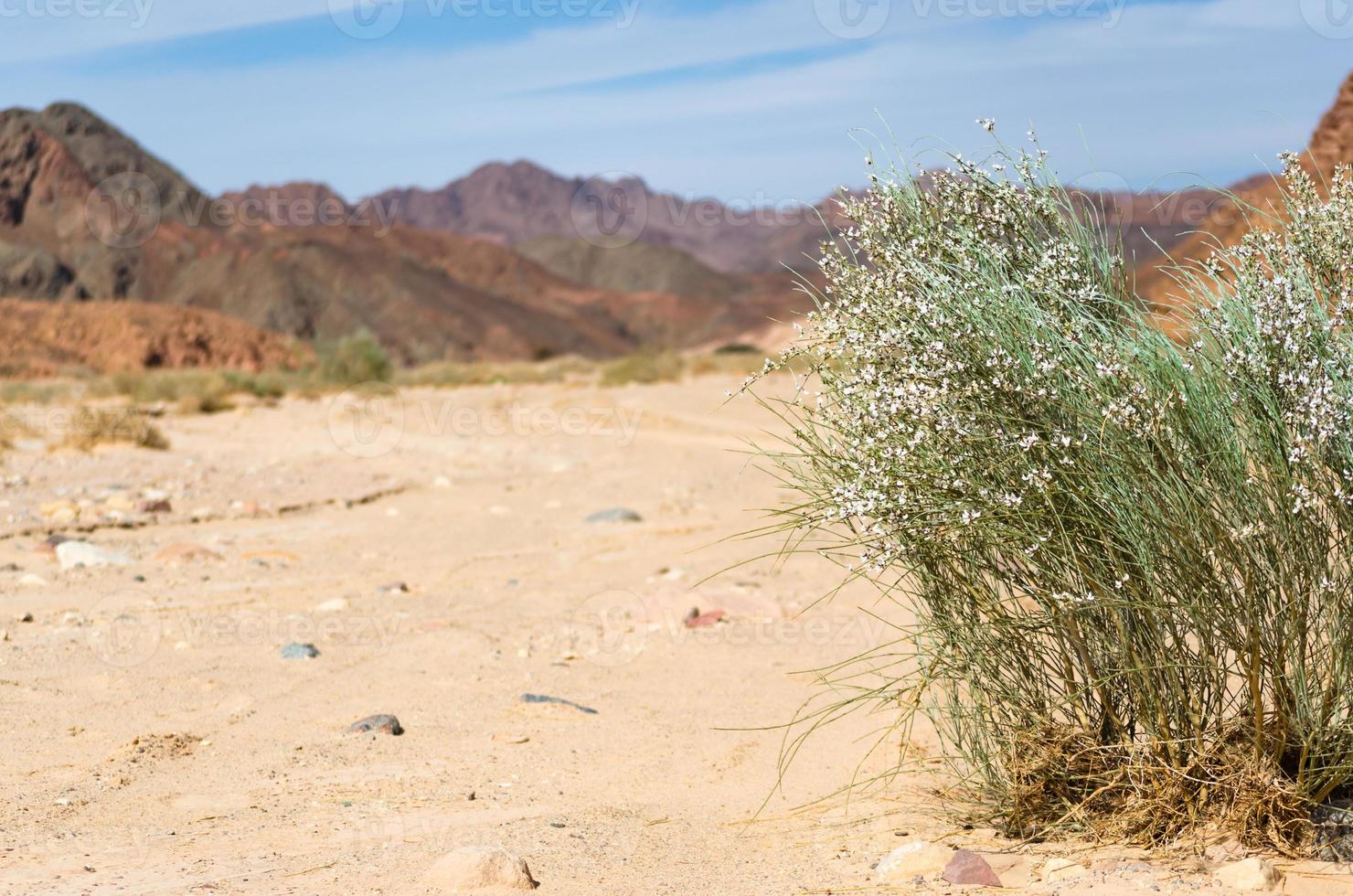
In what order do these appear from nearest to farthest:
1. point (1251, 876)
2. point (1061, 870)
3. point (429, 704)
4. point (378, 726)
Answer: point (1251, 876) → point (1061, 870) → point (378, 726) → point (429, 704)

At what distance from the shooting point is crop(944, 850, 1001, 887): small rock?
353cm

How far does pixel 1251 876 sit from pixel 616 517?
769 centimetres

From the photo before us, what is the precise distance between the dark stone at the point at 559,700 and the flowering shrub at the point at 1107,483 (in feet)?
6.86

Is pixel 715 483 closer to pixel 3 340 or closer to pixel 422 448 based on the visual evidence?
pixel 422 448

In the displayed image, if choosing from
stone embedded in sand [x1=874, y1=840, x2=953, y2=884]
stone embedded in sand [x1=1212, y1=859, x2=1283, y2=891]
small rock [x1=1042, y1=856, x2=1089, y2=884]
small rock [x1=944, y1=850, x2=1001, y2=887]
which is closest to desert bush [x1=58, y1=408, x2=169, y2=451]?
stone embedded in sand [x1=874, y1=840, x2=953, y2=884]

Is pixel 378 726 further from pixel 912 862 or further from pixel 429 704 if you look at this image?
pixel 912 862

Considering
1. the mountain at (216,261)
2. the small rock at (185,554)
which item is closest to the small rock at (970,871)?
the small rock at (185,554)

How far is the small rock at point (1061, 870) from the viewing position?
137 inches

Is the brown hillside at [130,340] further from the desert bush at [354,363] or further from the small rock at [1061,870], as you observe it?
the small rock at [1061,870]

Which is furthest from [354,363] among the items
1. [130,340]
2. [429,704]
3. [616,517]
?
[429,704]

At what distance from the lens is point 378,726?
5242 millimetres

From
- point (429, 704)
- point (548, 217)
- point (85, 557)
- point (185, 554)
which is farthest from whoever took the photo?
point (548, 217)

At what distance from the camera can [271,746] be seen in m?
5.01

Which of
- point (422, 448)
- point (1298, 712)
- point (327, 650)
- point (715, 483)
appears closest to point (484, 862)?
point (1298, 712)
